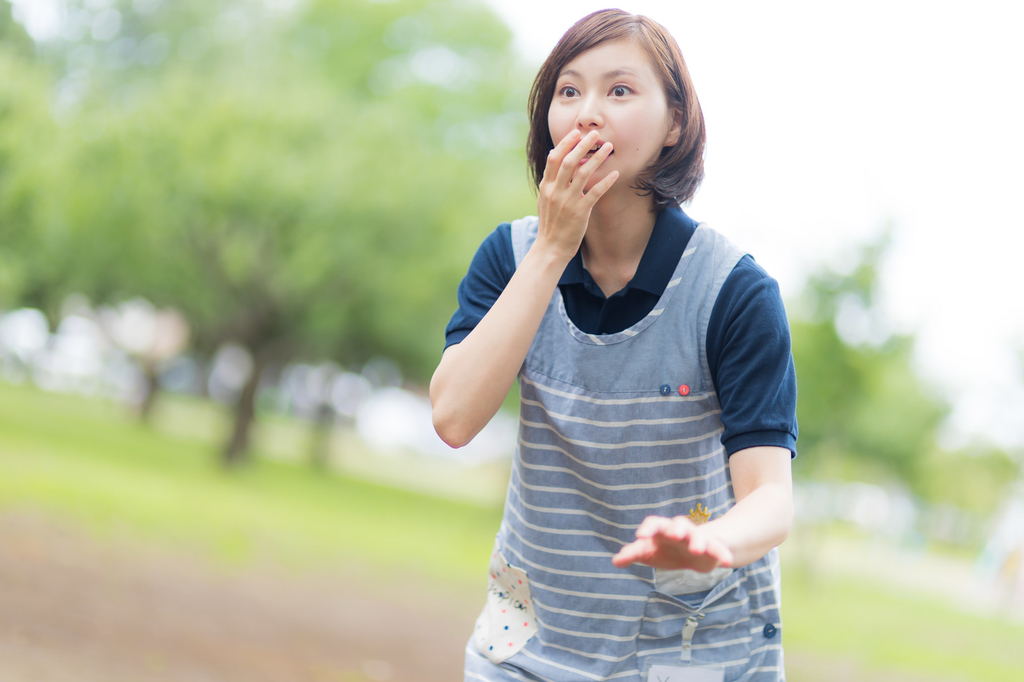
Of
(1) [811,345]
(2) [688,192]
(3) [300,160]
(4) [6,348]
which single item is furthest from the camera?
(4) [6,348]

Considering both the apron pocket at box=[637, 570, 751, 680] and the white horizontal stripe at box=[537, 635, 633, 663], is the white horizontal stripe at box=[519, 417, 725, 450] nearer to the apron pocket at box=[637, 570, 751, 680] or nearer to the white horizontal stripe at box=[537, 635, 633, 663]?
the apron pocket at box=[637, 570, 751, 680]

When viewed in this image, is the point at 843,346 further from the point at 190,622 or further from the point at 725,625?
the point at 725,625

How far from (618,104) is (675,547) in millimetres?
863

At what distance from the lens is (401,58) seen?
910 inches

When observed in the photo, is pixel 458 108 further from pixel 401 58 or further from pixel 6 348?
pixel 6 348

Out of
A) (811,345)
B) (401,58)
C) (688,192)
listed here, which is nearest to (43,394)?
(401,58)

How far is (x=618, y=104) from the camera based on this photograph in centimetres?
184

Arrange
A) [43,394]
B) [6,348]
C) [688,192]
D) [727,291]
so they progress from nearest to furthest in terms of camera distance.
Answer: [727,291], [688,192], [43,394], [6,348]

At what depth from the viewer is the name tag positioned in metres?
1.90

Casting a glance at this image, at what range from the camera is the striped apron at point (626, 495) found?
6.13ft

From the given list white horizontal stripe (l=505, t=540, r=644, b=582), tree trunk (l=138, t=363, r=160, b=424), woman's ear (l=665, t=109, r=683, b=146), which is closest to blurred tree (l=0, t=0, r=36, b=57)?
woman's ear (l=665, t=109, r=683, b=146)

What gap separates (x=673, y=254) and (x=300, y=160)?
14.7m

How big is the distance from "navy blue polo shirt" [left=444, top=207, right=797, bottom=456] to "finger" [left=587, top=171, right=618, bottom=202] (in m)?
0.22

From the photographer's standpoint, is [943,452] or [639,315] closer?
Answer: [639,315]
